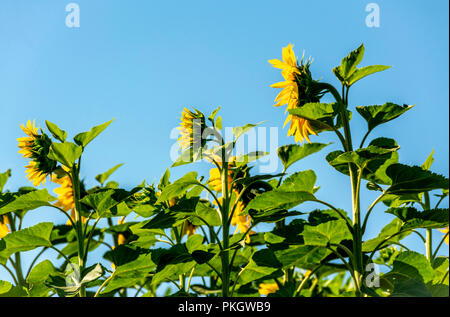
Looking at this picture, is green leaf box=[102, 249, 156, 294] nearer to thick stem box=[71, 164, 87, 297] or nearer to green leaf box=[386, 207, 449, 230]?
thick stem box=[71, 164, 87, 297]

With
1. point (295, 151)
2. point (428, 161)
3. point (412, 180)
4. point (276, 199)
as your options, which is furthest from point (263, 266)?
point (428, 161)

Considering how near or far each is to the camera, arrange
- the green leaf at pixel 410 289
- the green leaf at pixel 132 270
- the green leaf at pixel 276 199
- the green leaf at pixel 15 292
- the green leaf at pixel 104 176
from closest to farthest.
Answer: the green leaf at pixel 410 289 < the green leaf at pixel 276 199 < the green leaf at pixel 132 270 < the green leaf at pixel 15 292 < the green leaf at pixel 104 176

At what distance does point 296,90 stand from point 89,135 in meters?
0.63

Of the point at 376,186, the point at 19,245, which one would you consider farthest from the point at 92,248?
the point at 376,186

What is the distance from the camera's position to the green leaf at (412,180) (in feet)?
4.08

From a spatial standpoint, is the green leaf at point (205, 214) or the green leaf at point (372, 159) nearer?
the green leaf at point (372, 159)

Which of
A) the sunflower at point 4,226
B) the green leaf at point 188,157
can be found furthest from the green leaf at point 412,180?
the sunflower at point 4,226

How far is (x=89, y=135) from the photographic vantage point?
155cm

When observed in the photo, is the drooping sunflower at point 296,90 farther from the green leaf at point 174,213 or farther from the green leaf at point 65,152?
the green leaf at point 65,152

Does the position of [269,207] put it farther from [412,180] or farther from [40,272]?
[40,272]

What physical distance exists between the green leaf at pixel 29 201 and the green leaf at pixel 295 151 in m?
0.71

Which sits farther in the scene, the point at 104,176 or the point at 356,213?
the point at 104,176

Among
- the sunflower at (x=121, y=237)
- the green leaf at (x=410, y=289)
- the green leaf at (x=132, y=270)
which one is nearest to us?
the green leaf at (x=410, y=289)

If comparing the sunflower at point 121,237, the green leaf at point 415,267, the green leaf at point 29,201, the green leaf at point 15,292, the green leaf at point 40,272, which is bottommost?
the green leaf at point 15,292
